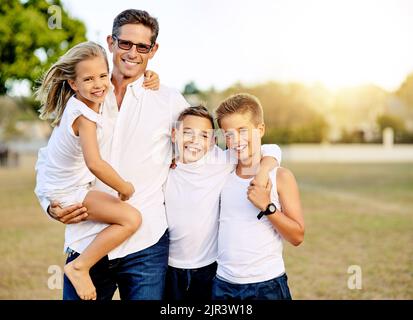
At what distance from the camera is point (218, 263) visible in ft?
9.15

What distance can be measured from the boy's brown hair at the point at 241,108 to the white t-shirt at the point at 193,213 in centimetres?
22

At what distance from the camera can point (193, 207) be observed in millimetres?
2814

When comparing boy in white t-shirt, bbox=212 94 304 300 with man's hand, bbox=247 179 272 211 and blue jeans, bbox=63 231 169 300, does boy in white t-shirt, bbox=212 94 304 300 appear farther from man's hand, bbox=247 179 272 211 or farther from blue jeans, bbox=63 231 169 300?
blue jeans, bbox=63 231 169 300

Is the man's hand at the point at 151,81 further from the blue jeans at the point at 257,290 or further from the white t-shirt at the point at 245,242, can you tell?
the blue jeans at the point at 257,290

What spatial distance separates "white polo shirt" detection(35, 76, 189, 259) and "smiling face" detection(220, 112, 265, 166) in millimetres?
307

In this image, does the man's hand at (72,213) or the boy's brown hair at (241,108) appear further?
the boy's brown hair at (241,108)

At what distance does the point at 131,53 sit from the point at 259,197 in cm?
96

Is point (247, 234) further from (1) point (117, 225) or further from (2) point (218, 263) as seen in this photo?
(1) point (117, 225)

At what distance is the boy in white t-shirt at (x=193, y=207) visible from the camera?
2.81 metres

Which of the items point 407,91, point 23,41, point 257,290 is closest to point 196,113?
point 257,290

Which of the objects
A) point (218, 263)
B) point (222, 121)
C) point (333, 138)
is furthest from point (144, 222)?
point (333, 138)

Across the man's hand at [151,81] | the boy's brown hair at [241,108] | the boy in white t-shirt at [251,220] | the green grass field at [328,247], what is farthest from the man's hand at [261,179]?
the green grass field at [328,247]

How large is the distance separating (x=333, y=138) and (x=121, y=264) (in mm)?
41096

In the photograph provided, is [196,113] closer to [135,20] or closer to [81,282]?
[135,20]
